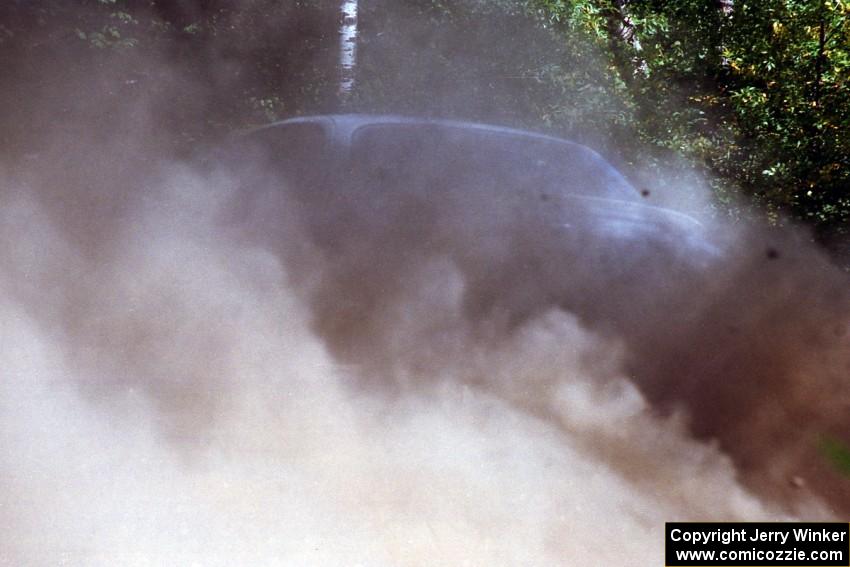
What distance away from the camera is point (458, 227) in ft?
14.5

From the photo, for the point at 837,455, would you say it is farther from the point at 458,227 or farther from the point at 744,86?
the point at 744,86

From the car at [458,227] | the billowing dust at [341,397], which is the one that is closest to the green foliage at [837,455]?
the billowing dust at [341,397]

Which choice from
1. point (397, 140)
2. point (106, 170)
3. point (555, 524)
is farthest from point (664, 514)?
point (106, 170)

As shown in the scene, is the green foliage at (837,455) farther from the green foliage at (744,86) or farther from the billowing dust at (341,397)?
the green foliage at (744,86)

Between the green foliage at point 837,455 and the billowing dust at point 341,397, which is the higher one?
the green foliage at point 837,455

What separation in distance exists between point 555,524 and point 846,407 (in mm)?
2195

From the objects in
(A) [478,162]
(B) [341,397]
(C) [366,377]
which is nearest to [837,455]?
(B) [341,397]

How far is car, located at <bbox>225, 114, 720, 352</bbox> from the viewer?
4.33 metres

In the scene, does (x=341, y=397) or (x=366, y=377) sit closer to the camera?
(x=341, y=397)

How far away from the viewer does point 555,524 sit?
107 inches

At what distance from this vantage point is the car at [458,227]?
4328 mm

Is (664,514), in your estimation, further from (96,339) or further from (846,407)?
(96,339)

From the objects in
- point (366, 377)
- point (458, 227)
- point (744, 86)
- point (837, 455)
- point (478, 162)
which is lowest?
point (366, 377)

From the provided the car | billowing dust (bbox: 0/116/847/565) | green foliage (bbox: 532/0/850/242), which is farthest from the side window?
green foliage (bbox: 532/0/850/242)
